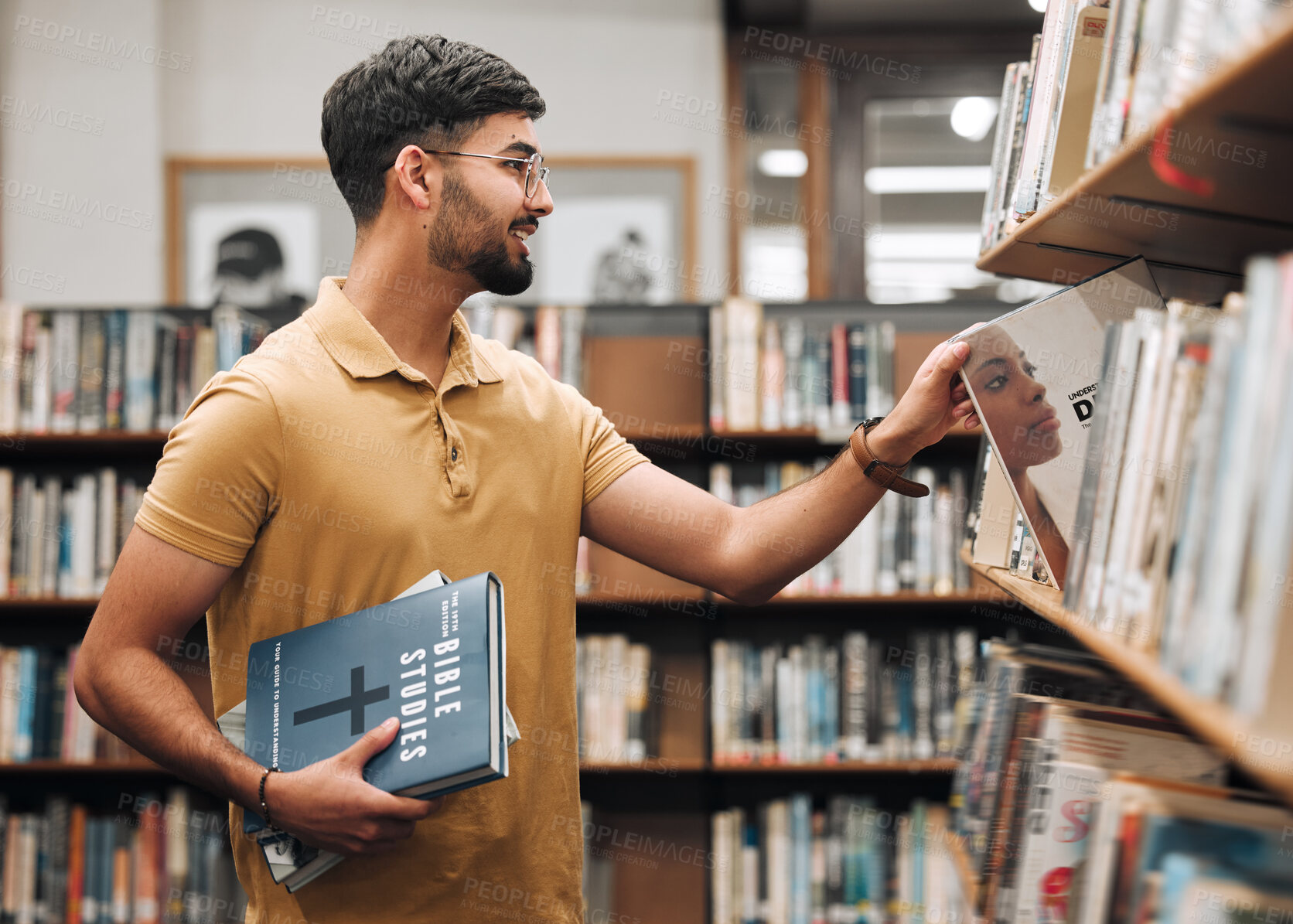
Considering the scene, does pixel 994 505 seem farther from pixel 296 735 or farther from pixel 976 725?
pixel 296 735

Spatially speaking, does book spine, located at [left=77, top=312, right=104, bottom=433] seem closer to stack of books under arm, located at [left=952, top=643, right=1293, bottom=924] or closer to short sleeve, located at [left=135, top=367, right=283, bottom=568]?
short sleeve, located at [left=135, top=367, right=283, bottom=568]

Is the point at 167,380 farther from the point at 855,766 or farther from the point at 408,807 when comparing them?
the point at 855,766

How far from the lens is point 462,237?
137cm

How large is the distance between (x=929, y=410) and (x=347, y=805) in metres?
0.84

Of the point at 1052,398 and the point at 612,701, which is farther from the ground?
the point at 1052,398

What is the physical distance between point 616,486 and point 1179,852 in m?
0.93

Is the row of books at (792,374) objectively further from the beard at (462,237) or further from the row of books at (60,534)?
the row of books at (60,534)

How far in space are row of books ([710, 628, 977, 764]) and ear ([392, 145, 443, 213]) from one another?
164cm

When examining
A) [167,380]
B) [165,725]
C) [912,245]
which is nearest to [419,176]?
[165,725]

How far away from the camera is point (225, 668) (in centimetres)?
126

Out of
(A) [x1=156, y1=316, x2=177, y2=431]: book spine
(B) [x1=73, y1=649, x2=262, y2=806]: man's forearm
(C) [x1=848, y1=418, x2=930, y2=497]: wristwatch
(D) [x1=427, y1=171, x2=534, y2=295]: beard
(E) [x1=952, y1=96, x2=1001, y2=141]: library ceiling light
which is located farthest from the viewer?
(E) [x1=952, y1=96, x2=1001, y2=141]: library ceiling light

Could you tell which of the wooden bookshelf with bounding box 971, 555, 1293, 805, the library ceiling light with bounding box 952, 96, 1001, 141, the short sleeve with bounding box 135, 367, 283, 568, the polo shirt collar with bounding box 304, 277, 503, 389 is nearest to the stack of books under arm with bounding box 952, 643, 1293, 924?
the wooden bookshelf with bounding box 971, 555, 1293, 805

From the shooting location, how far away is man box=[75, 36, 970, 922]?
115 cm

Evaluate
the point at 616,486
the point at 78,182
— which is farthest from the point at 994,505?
the point at 78,182
